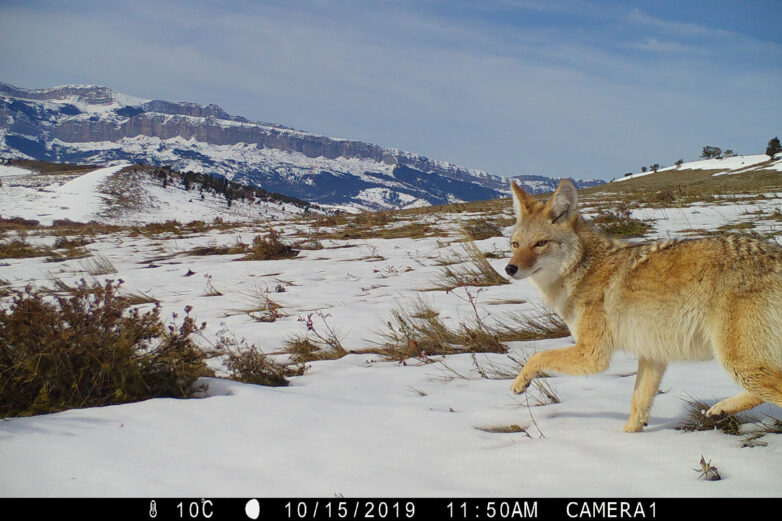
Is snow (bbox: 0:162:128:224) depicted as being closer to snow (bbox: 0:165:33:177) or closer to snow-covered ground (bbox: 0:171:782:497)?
snow-covered ground (bbox: 0:171:782:497)

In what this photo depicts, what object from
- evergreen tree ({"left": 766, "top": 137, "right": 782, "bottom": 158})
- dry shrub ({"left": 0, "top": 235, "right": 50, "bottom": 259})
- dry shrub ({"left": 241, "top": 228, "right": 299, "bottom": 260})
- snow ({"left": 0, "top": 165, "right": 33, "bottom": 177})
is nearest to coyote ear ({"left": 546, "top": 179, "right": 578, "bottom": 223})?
dry shrub ({"left": 241, "top": 228, "right": 299, "bottom": 260})

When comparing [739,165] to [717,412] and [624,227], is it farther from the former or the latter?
[717,412]

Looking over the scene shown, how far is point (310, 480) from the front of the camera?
90.8 inches

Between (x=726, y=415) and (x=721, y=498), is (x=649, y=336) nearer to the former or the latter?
(x=726, y=415)

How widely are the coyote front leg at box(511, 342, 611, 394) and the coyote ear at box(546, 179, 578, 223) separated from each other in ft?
3.72

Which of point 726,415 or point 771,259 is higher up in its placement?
point 771,259

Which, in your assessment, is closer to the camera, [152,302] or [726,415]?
[726,415]

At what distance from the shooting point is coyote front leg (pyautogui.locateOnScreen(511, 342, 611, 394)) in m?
3.15

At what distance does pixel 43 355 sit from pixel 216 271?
729 cm

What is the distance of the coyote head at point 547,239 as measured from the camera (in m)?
3.66

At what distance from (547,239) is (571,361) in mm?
1010

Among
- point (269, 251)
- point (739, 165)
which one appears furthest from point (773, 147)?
point (269, 251)

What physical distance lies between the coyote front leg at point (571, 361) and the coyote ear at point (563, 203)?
3.72 feet

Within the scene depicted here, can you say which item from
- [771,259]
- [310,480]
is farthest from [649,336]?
[310,480]
